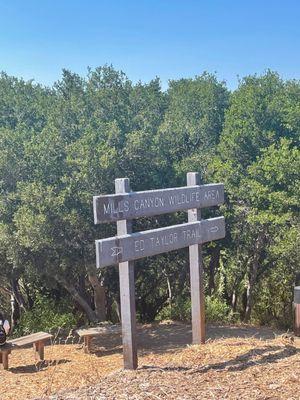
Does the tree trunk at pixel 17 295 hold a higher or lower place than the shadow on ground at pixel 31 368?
lower

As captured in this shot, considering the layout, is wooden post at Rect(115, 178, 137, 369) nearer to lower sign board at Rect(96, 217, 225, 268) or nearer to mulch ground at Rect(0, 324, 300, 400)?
lower sign board at Rect(96, 217, 225, 268)

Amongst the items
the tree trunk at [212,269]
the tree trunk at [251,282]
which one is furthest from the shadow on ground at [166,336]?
the tree trunk at [212,269]

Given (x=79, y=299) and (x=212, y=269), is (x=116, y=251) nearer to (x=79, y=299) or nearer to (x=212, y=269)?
(x=79, y=299)

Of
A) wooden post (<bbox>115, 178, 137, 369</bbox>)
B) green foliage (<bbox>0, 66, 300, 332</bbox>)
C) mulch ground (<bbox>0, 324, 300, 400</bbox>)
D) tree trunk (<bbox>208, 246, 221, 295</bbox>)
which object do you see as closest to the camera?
mulch ground (<bbox>0, 324, 300, 400</bbox>)

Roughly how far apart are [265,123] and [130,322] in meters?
12.1

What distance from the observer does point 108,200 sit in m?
6.26

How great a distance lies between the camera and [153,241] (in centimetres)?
682

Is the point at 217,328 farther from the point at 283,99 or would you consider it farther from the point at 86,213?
the point at 283,99

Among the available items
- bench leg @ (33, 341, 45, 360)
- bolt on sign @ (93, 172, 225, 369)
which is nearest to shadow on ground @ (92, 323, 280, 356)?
bench leg @ (33, 341, 45, 360)

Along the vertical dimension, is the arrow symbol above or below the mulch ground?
above

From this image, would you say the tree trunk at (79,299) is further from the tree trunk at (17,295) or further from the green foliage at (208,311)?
the tree trunk at (17,295)

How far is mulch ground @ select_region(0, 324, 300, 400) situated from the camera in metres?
4.67

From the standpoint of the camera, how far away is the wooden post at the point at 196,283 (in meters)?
7.75

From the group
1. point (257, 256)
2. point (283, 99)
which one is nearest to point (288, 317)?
point (257, 256)
